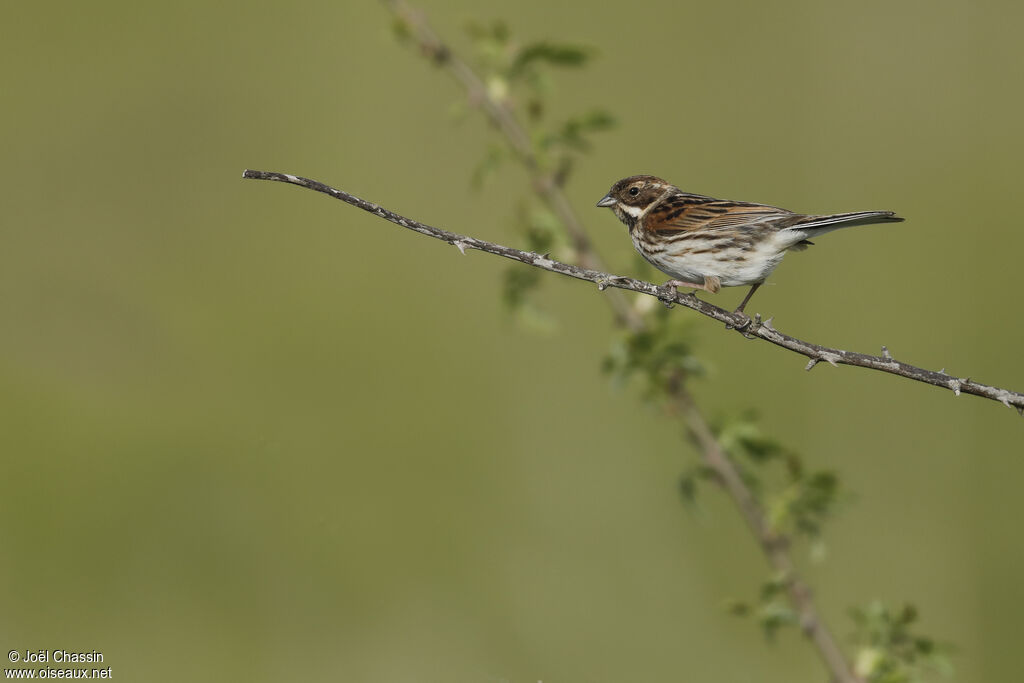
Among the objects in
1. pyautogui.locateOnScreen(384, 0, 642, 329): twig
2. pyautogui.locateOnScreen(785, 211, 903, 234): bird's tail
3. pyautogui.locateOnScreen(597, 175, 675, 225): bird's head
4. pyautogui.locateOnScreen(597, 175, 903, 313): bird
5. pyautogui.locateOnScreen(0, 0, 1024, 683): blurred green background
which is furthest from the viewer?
pyautogui.locateOnScreen(0, 0, 1024, 683): blurred green background

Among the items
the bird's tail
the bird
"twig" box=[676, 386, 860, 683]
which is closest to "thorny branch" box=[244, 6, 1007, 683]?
"twig" box=[676, 386, 860, 683]

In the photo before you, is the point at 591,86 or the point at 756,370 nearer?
the point at 756,370

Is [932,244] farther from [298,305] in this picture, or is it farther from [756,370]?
[298,305]

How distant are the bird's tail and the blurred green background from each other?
2.14 feet

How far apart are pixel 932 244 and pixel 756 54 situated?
1.68m

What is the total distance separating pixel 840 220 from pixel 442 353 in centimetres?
368

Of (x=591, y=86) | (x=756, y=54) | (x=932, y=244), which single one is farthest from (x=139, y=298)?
(x=932, y=244)

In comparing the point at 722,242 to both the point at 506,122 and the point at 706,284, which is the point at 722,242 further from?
the point at 506,122

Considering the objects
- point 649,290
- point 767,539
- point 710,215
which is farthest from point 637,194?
point 649,290

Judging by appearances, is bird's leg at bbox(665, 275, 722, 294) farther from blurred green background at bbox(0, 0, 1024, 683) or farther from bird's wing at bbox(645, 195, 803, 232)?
blurred green background at bbox(0, 0, 1024, 683)

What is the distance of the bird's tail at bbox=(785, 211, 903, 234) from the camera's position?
2301 mm

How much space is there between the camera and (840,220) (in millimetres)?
2521

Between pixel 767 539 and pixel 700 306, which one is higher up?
pixel 700 306

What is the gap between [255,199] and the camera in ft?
21.9
